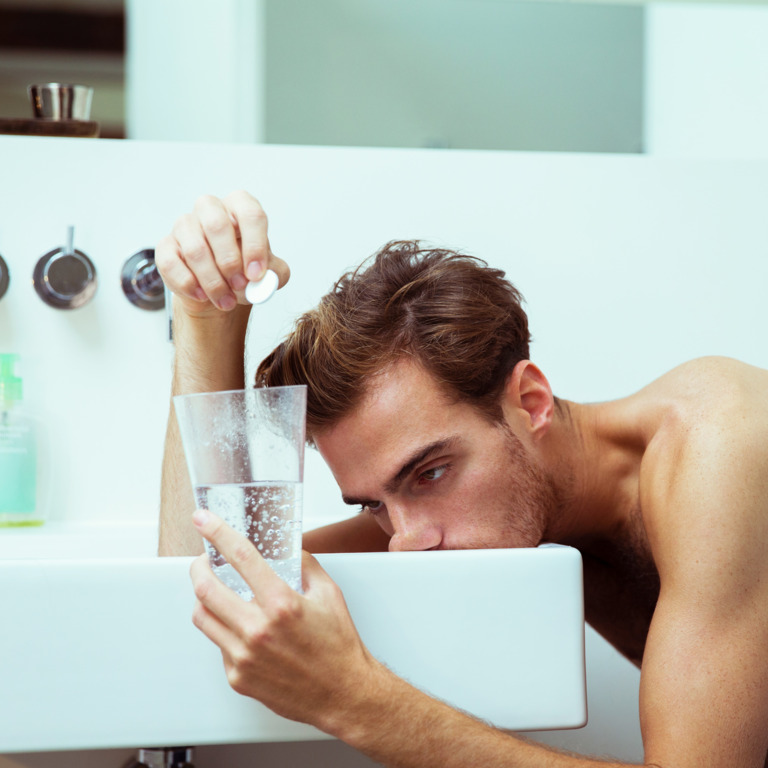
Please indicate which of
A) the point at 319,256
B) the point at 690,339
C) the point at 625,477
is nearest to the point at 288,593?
the point at 625,477

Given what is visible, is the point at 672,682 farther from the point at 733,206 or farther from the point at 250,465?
the point at 733,206

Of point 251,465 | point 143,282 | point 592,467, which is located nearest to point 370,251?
point 143,282

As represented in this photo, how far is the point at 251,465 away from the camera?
54cm

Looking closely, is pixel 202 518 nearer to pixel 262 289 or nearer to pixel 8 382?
→ pixel 262 289

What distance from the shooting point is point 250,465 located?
1.78ft

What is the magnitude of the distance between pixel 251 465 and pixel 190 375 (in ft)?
1.35

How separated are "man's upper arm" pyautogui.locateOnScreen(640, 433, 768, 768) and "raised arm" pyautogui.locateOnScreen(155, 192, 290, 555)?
16.4 inches

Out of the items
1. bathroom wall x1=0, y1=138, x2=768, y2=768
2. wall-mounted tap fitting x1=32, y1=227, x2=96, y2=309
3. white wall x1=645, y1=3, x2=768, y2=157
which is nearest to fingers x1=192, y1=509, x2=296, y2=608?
bathroom wall x1=0, y1=138, x2=768, y2=768

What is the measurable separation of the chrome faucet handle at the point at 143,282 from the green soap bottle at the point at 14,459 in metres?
0.17

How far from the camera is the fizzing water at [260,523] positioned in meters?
0.53

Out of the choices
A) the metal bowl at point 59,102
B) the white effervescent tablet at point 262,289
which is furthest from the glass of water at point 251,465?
the metal bowl at point 59,102

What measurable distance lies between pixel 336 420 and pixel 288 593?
352 mm

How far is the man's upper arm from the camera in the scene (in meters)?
0.63

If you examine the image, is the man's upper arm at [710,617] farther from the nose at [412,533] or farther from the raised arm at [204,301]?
the raised arm at [204,301]
